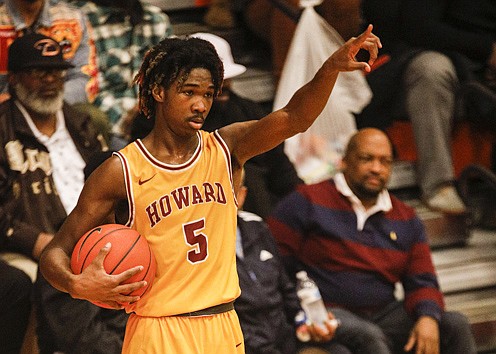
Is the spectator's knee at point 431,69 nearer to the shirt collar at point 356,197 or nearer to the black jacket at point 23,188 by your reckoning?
the shirt collar at point 356,197

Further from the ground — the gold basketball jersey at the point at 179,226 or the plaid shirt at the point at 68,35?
the gold basketball jersey at the point at 179,226

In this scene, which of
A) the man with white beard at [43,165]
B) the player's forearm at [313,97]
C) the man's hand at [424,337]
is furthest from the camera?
the man's hand at [424,337]

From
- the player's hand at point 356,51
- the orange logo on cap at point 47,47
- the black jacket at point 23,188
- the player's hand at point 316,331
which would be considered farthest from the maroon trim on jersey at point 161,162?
the orange logo on cap at point 47,47

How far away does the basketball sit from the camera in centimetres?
350

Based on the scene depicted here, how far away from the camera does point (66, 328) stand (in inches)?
184

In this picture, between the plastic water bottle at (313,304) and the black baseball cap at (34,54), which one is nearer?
the plastic water bottle at (313,304)

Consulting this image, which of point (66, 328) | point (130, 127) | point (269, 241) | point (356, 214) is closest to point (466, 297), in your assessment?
point (356, 214)

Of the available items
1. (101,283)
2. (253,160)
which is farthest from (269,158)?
(101,283)

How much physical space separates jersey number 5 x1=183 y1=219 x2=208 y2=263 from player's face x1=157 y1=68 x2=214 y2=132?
35 centimetres

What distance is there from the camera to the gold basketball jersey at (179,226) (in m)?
3.64

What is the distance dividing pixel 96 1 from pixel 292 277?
7.42ft

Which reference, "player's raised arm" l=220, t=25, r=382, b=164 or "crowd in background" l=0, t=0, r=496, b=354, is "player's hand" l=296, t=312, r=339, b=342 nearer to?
"crowd in background" l=0, t=0, r=496, b=354

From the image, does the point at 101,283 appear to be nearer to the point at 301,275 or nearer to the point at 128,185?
the point at 128,185

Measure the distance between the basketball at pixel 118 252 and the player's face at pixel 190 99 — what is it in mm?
441
